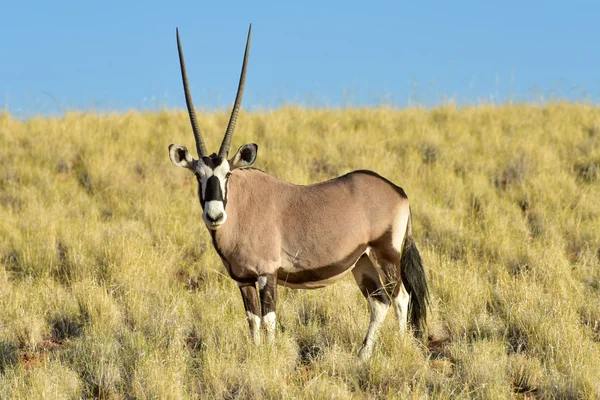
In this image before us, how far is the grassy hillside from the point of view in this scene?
19.8 ft

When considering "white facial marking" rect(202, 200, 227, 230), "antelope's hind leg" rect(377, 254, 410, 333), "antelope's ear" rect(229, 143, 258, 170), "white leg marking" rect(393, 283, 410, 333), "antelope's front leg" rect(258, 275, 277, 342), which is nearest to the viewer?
"white facial marking" rect(202, 200, 227, 230)

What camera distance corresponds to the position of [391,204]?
21.2ft

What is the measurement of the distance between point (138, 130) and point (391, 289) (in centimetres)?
970

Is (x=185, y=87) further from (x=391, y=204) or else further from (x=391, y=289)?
(x=391, y=289)

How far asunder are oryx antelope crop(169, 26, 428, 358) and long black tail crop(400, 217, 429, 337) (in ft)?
0.30

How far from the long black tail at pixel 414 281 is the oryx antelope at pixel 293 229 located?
0.09 meters

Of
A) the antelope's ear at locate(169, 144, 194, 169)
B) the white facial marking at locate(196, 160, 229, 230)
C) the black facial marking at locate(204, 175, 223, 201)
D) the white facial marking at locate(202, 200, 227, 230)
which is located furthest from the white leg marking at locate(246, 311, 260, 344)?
the antelope's ear at locate(169, 144, 194, 169)

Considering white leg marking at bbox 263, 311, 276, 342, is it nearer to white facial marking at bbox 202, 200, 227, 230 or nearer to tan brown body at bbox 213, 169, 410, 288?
tan brown body at bbox 213, 169, 410, 288

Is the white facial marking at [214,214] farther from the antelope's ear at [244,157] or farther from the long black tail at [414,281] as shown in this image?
the long black tail at [414,281]

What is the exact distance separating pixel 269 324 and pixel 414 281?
1.54m

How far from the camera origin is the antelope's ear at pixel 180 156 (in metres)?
6.01

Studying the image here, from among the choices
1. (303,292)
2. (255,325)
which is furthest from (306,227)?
(303,292)

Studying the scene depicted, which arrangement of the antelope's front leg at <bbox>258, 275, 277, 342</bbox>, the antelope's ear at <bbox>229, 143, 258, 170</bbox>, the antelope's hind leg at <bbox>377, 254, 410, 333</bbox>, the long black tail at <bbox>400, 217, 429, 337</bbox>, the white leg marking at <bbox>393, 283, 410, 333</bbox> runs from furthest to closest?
the long black tail at <bbox>400, 217, 429, 337</bbox>, the white leg marking at <bbox>393, 283, 410, 333</bbox>, the antelope's hind leg at <bbox>377, 254, 410, 333</bbox>, the antelope's ear at <bbox>229, 143, 258, 170</bbox>, the antelope's front leg at <bbox>258, 275, 277, 342</bbox>

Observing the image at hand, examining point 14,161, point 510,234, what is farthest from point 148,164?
point 510,234
